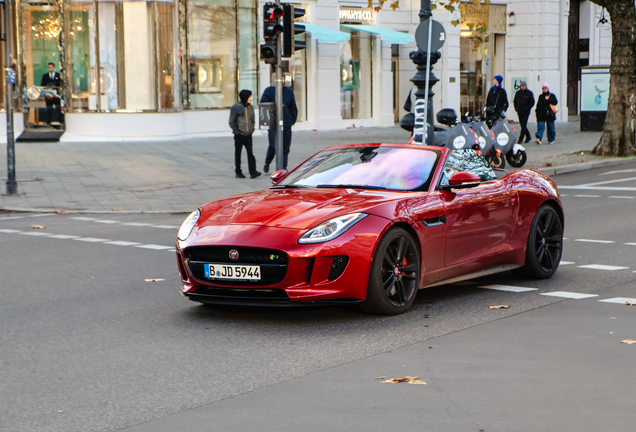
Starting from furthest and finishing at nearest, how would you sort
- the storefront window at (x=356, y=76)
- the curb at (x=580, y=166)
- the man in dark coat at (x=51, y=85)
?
the storefront window at (x=356, y=76)
the man in dark coat at (x=51, y=85)
the curb at (x=580, y=166)

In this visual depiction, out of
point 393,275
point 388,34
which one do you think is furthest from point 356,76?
point 393,275

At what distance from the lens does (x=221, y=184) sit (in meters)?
18.1

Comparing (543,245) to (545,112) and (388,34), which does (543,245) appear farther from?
(388,34)

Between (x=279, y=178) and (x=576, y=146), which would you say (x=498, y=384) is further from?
(x=576, y=146)

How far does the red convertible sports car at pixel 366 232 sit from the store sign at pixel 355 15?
25756mm

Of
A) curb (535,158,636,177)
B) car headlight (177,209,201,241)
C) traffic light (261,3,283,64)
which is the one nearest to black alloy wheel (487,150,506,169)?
curb (535,158,636,177)

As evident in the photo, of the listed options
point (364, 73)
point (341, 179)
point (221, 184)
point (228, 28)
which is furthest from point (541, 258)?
point (364, 73)

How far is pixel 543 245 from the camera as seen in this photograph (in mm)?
8695

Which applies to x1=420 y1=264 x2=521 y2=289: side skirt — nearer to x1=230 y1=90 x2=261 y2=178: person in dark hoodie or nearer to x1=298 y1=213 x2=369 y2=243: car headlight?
x1=298 y1=213 x2=369 y2=243: car headlight

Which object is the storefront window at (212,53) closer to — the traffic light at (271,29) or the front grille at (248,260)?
the traffic light at (271,29)

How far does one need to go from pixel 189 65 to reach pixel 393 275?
72.4 ft

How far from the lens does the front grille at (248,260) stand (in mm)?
6609

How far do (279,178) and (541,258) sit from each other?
8.09 ft

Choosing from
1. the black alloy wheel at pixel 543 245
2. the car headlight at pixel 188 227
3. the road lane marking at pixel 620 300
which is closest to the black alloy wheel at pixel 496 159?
the black alloy wheel at pixel 543 245
